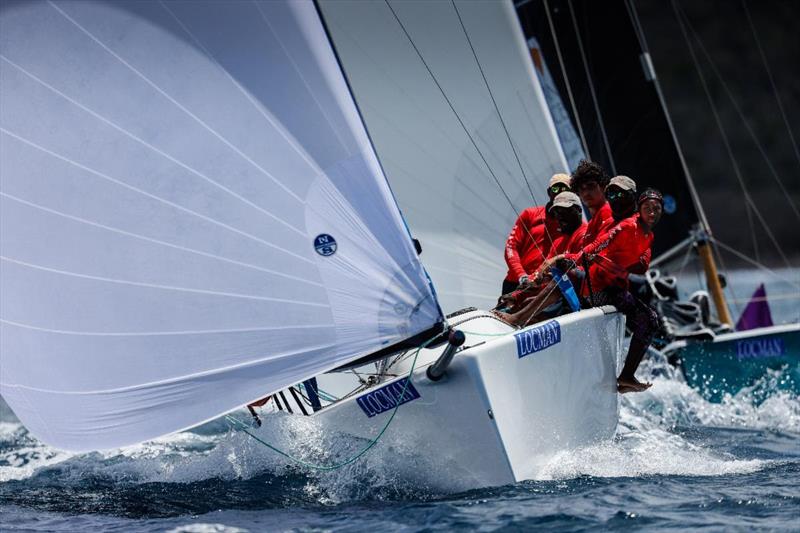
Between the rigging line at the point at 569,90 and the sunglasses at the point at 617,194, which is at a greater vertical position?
the rigging line at the point at 569,90

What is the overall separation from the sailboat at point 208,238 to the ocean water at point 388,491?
8.4 inches

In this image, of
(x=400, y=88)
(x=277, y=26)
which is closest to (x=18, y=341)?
(x=277, y=26)

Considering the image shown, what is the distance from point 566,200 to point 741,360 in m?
3.42

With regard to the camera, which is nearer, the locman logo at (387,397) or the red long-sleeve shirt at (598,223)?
the locman logo at (387,397)

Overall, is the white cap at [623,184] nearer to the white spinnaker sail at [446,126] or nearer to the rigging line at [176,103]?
the white spinnaker sail at [446,126]

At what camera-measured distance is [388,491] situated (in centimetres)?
455

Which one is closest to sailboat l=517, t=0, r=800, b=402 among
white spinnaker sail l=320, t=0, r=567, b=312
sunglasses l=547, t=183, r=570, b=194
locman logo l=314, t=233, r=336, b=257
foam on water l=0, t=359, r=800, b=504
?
foam on water l=0, t=359, r=800, b=504

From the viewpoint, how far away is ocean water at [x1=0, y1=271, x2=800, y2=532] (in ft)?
13.2

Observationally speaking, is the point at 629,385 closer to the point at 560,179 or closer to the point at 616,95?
the point at 560,179

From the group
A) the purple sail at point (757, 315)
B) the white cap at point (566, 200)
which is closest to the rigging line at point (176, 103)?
the white cap at point (566, 200)

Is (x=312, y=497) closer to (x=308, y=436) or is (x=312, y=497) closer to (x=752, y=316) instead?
(x=308, y=436)

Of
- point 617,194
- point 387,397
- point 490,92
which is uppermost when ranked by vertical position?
point 490,92

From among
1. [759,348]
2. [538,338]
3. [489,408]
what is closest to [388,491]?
[489,408]

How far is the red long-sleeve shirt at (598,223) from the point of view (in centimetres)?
556
